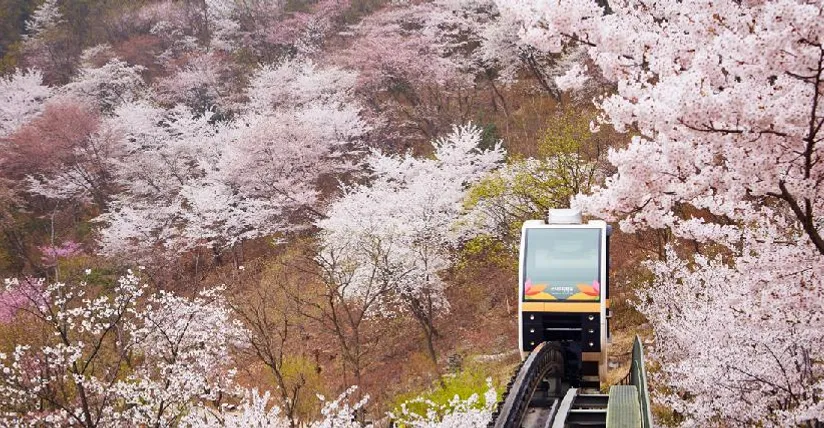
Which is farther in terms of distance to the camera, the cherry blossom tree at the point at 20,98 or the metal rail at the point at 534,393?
the cherry blossom tree at the point at 20,98

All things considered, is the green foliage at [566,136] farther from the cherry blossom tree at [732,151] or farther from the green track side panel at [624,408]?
the green track side panel at [624,408]

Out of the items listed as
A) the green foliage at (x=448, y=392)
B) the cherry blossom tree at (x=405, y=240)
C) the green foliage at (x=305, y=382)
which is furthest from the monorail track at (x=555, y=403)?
the cherry blossom tree at (x=405, y=240)

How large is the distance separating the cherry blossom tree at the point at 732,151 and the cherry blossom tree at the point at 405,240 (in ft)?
34.2

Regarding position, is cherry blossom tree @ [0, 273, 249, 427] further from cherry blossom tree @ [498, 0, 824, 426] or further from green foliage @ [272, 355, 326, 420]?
cherry blossom tree @ [498, 0, 824, 426]

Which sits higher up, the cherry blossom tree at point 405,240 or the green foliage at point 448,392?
the cherry blossom tree at point 405,240

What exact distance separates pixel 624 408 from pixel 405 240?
45.6 ft

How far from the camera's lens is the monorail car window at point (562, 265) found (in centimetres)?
1051

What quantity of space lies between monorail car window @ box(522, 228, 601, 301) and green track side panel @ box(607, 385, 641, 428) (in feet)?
8.80

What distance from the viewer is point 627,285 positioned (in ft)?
62.5

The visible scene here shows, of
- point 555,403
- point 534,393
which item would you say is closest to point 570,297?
point 534,393

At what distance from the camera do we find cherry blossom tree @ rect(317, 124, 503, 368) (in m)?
20.4

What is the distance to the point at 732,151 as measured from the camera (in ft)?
17.7

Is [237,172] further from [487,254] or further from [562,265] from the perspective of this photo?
[562,265]

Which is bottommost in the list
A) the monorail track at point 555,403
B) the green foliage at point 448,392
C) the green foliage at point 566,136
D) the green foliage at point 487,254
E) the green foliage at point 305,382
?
the green foliage at point 305,382
